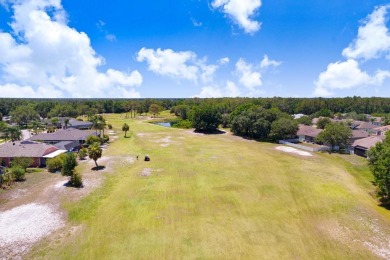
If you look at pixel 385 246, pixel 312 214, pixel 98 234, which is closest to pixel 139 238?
pixel 98 234

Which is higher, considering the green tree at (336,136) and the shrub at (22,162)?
the green tree at (336,136)

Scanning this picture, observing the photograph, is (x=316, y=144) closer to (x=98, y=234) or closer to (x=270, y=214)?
(x=270, y=214)

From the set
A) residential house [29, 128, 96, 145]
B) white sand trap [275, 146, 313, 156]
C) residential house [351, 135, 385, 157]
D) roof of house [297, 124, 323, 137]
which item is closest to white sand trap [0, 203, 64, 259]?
residential house [29, 128, 96, 145]

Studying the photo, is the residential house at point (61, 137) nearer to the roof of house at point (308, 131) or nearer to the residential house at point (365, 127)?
the roof of house at point (308, 131)

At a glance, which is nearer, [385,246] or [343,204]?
[385,246]

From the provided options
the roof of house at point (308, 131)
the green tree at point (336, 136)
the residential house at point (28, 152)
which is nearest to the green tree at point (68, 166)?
the residential house at point (28, 152)

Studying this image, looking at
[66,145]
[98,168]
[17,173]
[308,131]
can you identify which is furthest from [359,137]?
[17,173]
